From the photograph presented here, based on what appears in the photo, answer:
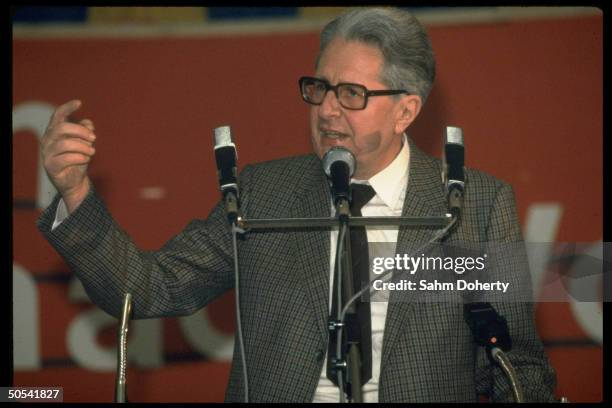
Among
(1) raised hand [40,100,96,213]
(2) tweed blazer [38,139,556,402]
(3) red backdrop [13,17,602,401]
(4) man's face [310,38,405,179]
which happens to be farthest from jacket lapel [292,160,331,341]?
(3) red backdrop [13,17,602,401]

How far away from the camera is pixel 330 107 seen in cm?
231

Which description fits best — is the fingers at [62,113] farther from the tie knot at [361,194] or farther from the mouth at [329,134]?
the tie knot at [361,194]

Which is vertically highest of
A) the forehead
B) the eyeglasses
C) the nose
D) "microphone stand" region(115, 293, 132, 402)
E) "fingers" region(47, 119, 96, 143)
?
the forehead

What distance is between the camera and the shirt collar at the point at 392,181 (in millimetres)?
2422

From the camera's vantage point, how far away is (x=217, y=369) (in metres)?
3.25

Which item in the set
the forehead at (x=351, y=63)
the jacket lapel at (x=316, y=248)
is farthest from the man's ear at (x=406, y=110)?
the jacket lapel at (x=316, y=248)

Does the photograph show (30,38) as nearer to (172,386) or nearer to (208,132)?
(208,132)

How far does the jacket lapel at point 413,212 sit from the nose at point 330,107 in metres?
0.28

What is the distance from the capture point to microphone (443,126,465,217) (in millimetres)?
2025

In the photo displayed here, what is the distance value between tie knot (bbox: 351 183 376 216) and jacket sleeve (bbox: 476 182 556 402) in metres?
Answer: 0.31

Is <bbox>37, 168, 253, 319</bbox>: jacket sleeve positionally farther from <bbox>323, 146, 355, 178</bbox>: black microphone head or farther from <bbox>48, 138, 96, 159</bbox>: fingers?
<bbox>323, 146, 355, 178</bbox>: black microphone head

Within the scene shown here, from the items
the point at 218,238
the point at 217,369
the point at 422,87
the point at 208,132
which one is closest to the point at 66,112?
the point at 218,238

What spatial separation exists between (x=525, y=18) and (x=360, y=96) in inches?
44.8

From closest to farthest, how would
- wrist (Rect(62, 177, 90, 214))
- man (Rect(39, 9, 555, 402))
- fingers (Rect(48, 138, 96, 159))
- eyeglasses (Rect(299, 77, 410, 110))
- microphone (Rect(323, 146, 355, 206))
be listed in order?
1. microphone (Rect(323, 146, 355, 206))
2. fingers (Rect(48, 138, 96, 159))
3. wrist (Rect(62, 177, 90, 214))
4. man (Rect(39, 9, 555, 402))
5. eyeglasses (Rect(299, 77, 410, 110))
